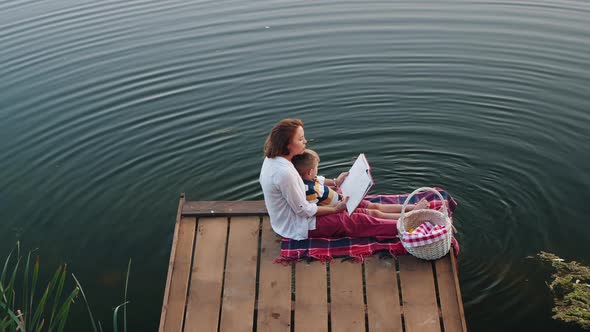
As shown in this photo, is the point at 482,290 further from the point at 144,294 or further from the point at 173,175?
the point at 173,175

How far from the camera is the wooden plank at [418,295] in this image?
4.90m

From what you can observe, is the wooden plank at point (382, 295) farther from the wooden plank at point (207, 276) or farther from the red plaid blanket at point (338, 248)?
the wooden plank at point (207, 276)

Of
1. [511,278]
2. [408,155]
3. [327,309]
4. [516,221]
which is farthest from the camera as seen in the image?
[408,155]

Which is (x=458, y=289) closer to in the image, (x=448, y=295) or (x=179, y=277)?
(x=448, y=295)

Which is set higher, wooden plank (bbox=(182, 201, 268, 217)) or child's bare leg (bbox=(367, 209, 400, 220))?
wooden plank (bbox=(182, 201, 268, 217))

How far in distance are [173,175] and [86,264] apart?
189 cm

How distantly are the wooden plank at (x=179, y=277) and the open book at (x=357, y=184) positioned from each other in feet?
4.88

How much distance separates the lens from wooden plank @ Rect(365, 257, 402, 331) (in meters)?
4.94

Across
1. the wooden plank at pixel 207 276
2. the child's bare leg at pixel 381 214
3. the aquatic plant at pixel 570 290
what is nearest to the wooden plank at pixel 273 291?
the wooden plank at pixel 207 276

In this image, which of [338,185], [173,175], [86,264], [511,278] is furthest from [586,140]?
[86,264]

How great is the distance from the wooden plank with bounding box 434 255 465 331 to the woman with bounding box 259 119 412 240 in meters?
0.53

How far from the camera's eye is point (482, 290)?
591 cm

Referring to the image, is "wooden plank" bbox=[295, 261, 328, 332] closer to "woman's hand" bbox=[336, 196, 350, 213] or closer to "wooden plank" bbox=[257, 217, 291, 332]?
"wooden plank" bbox=[257, 217, 291, 332]

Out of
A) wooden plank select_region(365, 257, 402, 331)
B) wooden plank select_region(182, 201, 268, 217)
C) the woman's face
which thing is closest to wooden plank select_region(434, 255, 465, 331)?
wooden plank select_region(365, 257, 402, 331)
